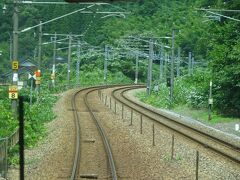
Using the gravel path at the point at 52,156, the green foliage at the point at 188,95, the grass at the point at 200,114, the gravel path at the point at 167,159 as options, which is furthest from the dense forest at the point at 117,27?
the gravel path at the point at 167,159

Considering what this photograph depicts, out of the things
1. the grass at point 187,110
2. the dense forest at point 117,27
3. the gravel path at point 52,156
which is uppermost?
the dense forest at point 117,27

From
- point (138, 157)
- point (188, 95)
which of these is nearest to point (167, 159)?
point (138, 157)

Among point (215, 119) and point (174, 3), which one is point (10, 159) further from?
point (174, 3)

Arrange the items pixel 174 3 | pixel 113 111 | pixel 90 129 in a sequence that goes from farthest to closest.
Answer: pixel 174 3 → pixel 113 111 → pixel 90 129

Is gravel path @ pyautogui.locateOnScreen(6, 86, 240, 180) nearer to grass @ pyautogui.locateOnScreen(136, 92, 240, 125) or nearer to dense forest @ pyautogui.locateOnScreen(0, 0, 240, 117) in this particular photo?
grass @ pyautogui.locateOnScreen(136, 92, 240, 125)

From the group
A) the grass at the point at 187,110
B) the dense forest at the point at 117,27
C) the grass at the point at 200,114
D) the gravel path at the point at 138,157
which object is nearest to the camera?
the gravel path at the point at 138,157

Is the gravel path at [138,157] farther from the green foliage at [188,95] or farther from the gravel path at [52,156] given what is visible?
the green foliage at [188,95]

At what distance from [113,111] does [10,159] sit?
25.1 meters

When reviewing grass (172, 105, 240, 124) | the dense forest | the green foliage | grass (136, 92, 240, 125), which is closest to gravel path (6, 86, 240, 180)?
grass (172, 105, 240, 124)

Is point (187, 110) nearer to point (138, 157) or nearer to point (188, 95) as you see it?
point (188, 95)

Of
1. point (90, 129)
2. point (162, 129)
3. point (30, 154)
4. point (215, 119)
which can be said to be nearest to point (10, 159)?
point (30, 154)

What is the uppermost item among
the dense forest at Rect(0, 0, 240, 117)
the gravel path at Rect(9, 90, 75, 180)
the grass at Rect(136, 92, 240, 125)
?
the dense forest at Rect(0, 0, 240, 117)

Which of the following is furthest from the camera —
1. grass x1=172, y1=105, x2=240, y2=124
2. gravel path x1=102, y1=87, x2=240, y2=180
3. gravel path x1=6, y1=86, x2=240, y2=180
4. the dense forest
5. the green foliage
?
the dense forest

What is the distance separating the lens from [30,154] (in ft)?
71.4
